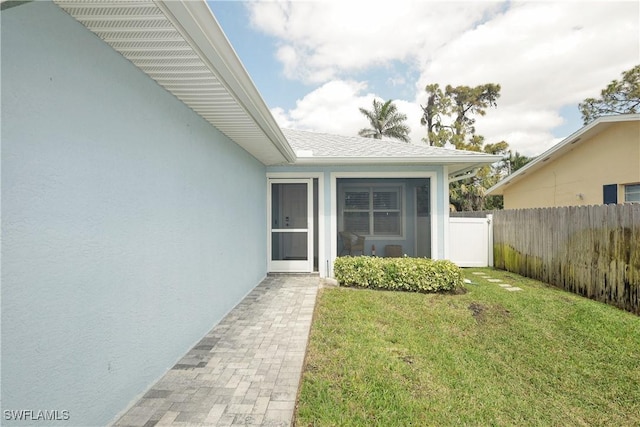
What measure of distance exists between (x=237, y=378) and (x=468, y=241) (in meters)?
9.03

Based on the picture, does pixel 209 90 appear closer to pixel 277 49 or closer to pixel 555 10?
pixel 277 49

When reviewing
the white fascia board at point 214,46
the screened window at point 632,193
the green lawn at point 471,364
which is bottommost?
the green lawn at point 471,364

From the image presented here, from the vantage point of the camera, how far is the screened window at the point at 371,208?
845 centimetres

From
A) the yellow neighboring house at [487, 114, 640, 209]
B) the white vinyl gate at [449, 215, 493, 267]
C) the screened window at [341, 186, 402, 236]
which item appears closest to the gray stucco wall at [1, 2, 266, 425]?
the screened window at [341, 186, 402, 236]

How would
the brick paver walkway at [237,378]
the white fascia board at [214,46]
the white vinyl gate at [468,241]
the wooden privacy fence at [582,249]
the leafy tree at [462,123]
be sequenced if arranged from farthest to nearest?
the leafy tree at [462,123], the white vinyl gate at [468,241], the wooden privacy fence at [582,249], the brick paver walkway at [237,378], the white fascia board at [214,46]

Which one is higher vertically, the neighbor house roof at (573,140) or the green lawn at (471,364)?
the neighbor house roof at (573,140)

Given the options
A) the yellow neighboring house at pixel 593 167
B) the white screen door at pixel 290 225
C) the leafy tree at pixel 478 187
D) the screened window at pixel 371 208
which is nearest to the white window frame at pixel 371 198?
the screened window at pixel 371 208

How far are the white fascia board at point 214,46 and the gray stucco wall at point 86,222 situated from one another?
2.68ft

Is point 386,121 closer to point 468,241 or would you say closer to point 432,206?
point 468,241

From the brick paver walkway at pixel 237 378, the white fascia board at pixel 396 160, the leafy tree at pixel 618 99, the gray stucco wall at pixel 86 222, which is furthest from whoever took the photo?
the leafy tree at pixel 618 99

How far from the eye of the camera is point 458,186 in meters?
24.9

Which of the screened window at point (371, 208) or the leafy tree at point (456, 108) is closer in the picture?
the screened window at point (371, 208)

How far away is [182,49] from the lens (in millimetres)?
2467

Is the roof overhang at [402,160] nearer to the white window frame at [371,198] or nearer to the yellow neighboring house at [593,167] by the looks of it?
the white window frame at [371,198]
